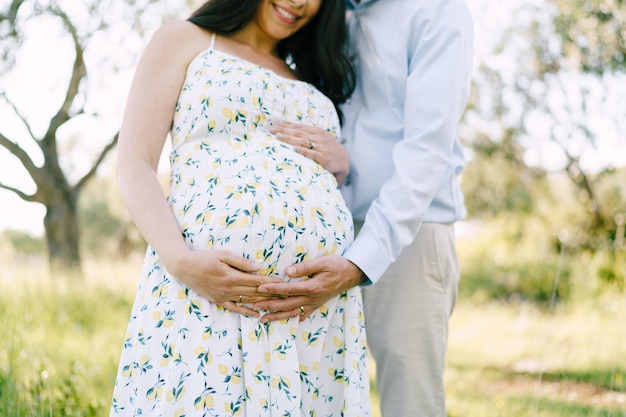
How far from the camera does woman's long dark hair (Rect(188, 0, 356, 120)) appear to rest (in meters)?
2.51

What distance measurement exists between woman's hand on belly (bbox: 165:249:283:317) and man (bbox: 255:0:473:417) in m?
0.35

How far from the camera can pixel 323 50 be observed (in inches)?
99.3

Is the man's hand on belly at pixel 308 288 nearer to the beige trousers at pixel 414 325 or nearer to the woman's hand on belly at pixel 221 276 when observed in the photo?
the woman's hand on belly at pixel 221 276

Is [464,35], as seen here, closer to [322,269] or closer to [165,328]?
[322,269]

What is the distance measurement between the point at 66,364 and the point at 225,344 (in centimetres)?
256

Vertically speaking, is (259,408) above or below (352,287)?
below

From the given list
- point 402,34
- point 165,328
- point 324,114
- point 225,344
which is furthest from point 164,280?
point 402,34

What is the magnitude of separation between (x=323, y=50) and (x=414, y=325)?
1.06 metres

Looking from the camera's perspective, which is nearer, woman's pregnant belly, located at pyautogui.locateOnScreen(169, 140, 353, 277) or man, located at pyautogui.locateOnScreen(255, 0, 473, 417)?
woman's pregnant belly, located at pyautogui.locateOnScreen(169, 140, 353, 277)

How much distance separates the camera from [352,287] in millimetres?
2137

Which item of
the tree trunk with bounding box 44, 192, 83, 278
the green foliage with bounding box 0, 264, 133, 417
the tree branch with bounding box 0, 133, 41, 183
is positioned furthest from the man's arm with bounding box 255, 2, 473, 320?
the tree trunk with bounding box 44, 192, 83, 278

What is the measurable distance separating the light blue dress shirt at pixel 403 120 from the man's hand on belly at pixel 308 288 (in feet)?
0.23

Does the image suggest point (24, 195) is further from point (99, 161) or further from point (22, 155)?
point (99, 161)

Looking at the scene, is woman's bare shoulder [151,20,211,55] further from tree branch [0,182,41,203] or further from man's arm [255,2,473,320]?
tree branch [0,182,41,203]
